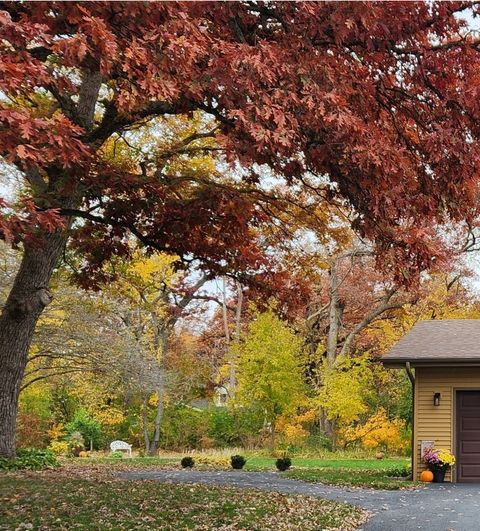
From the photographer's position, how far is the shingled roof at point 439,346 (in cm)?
1477

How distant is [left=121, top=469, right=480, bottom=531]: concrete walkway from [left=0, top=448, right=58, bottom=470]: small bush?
5.29 ft

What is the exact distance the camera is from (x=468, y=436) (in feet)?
49.9

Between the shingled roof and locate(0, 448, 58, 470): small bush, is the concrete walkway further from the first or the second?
the shingled roof

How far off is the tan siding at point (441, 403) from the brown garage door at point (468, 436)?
0.53 ft

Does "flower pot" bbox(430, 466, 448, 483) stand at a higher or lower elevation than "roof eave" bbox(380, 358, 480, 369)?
lower

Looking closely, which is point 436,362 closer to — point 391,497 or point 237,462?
point 391,497

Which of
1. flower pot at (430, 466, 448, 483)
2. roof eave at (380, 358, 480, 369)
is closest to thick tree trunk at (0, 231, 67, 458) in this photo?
roof eave at (380, 358, 480, 369)

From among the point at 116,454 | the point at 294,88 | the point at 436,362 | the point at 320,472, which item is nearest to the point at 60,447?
the point at 116,454

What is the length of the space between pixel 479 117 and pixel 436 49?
884 millimetres

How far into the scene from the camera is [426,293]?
1071 inches

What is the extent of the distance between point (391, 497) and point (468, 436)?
470 cm

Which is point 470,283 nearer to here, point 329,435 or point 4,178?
point 329,435

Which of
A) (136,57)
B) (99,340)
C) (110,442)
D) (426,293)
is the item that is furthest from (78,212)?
(426,293)

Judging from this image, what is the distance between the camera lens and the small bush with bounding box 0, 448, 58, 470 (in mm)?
11982
